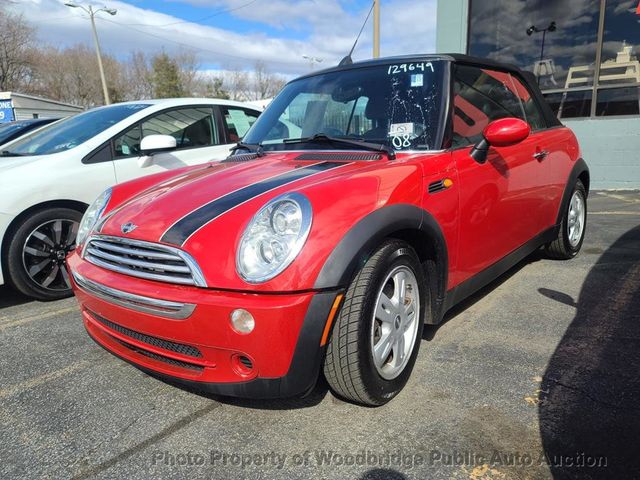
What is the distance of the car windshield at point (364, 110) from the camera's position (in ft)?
8.38

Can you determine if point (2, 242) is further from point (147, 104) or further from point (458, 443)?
point (458, 443)

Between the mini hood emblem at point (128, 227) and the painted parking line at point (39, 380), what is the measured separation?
3.20 feet

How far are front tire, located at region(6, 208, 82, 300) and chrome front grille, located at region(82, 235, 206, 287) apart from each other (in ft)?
5.05

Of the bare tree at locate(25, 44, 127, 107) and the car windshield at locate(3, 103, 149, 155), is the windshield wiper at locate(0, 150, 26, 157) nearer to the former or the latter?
the car windshield at locate(3, 103, 149, 155)

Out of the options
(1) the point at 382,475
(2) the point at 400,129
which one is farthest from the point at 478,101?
(1) the point at 382,475

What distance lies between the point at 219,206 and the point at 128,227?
17.5 inches

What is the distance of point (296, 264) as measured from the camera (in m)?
1.72

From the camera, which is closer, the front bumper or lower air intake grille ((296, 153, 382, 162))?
the front bumper

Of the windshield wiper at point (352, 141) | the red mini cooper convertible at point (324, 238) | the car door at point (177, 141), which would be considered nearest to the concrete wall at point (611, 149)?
the red mini cooper convertible at point (324, 238)

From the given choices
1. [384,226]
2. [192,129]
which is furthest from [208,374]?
[192,129]

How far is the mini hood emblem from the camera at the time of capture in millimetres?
2059

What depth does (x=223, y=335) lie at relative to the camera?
174 centimetres

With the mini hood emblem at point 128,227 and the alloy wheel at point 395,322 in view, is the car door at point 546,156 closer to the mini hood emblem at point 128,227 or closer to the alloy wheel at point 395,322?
the alloy wheel at point 395,322

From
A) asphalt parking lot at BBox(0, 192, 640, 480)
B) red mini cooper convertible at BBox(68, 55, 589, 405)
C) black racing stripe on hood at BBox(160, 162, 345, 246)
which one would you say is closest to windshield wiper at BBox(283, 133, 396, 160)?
red mini cooper convertible at BBox(68, 55, 589, 405)
